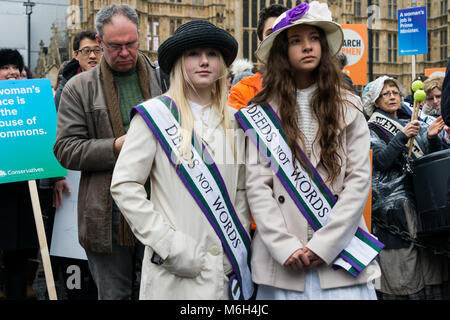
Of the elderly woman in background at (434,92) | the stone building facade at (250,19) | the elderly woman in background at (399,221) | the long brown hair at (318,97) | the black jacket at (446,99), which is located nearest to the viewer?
the long brown hair at (318,97)

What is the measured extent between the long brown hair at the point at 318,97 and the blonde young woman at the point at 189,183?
24 centimetres

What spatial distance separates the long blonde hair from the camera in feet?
8.55

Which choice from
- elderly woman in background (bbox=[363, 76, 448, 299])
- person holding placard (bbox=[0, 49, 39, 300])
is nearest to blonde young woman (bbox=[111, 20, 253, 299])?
elderly woman in background (bbox=[363, 76, 448, 299])

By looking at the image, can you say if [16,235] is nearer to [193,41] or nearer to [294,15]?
[193,41]

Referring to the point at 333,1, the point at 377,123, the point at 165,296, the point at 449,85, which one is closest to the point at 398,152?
the point at 377,123

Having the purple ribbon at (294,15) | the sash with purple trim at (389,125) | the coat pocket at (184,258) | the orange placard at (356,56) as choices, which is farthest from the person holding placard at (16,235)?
the orange placard at (356,56)

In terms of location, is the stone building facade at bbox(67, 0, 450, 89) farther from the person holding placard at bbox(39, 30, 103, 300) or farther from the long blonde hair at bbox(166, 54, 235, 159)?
the long blonde hair at bbox(166, 54, 235, 159)

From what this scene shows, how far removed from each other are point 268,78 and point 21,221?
2.86 meters

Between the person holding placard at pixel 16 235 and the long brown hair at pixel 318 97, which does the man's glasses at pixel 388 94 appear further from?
the person holding placard at pixel 16 235

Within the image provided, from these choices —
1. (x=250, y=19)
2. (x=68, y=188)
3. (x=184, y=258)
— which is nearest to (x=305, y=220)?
(x=184, y=258)

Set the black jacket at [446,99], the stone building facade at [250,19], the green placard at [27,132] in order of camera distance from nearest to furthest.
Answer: the black jacket at [446,99] < the green placard at [27,132] < the stone building facade at [250,19]

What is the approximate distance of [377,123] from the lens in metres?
4.60

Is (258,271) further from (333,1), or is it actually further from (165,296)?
(333,1)

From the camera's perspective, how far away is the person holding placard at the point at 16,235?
4816mm
